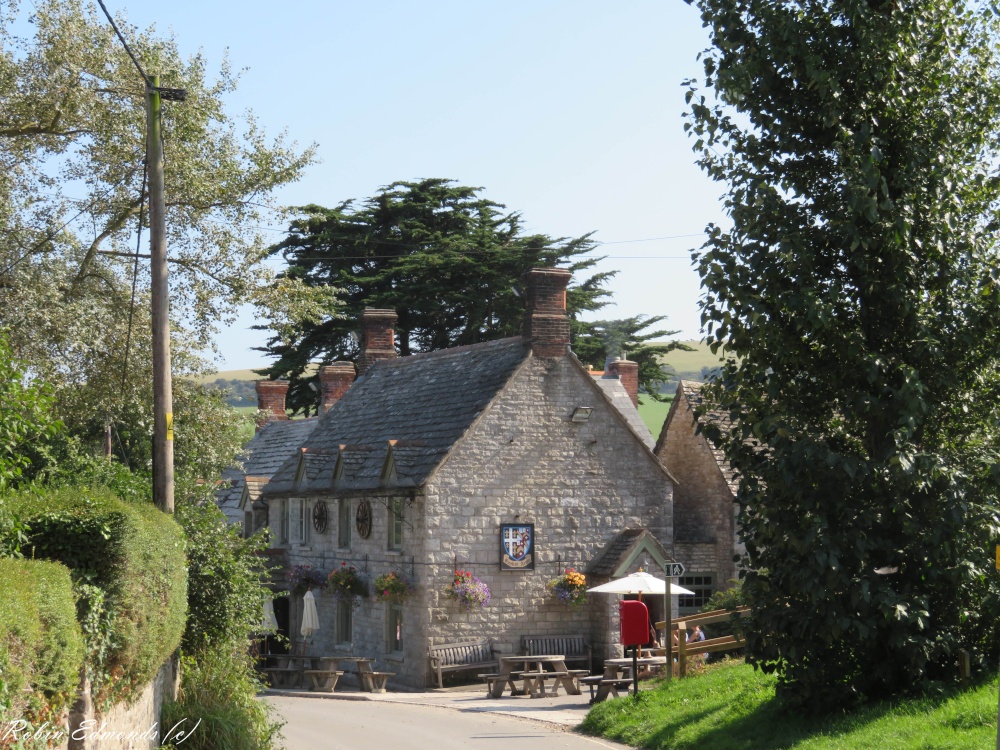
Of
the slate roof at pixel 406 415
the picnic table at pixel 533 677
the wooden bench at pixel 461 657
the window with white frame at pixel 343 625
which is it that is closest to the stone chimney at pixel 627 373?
the slate roof at pixel 406 415

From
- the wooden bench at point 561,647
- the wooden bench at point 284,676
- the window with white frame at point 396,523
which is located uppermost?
the window with white frame at point 396,523

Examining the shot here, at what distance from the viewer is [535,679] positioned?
26.7 meters

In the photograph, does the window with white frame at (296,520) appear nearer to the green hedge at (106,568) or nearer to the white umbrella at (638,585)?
the white umbrella at (638,585)

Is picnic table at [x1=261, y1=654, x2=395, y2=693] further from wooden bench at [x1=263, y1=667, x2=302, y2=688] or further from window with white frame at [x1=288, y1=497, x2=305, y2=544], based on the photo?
window with white frame at [x1=288, y1=497, x2=305, y2=544]

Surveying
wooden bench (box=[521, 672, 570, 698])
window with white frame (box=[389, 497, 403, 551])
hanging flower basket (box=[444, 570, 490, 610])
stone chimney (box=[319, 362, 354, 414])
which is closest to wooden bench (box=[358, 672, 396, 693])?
hanging flower basket (box=[444, 570, 490, 610])

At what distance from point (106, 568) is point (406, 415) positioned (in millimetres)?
21924

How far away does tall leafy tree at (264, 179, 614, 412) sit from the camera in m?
50.0

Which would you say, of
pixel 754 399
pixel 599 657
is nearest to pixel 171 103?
pixel 754 399

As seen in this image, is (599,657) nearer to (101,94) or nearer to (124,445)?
(124,445)

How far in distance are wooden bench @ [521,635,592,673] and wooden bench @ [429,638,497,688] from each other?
3.11 ft

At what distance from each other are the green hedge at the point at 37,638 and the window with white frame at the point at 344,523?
73.6 ft

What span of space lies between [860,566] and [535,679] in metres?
12.8

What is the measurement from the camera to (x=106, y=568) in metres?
11.4

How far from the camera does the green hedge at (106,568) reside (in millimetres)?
11133
